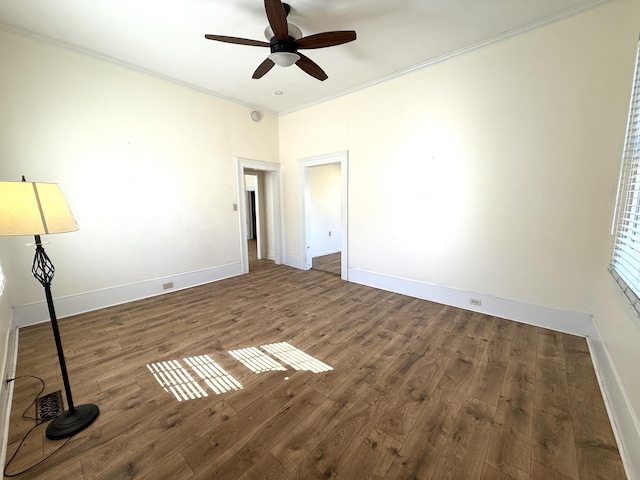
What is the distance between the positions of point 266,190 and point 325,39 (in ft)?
13.2

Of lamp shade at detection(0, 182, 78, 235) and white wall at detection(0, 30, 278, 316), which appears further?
white wall at detection(0, 30, 278, 316)

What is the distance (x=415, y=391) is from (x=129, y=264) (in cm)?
389

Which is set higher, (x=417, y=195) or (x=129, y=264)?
(x=417, y=195)

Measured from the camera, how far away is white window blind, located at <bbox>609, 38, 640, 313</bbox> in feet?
5.23

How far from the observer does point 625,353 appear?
5.28 feet

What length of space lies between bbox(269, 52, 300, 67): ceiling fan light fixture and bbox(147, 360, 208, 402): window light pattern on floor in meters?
3.03

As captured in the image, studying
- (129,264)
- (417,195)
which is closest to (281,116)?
(417,195)

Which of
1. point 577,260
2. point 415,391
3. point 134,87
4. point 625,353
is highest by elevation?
point 134,87

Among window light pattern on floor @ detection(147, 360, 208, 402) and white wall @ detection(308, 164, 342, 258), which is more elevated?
white wall @ detection(308, 164, 342, 258)

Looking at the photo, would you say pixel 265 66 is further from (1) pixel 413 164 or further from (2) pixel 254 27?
(1) pixel 413 164

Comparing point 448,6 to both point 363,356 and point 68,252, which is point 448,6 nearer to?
point 363,356

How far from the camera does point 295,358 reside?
7.30 feet

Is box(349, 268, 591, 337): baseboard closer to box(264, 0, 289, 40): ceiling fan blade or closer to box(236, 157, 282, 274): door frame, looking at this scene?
box(236, 157, 282, 274): door frame

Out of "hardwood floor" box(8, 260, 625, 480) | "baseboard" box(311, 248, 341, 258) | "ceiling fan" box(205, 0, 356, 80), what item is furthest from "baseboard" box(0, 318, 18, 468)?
"baseboard" box(311, 248, 341, 258)
